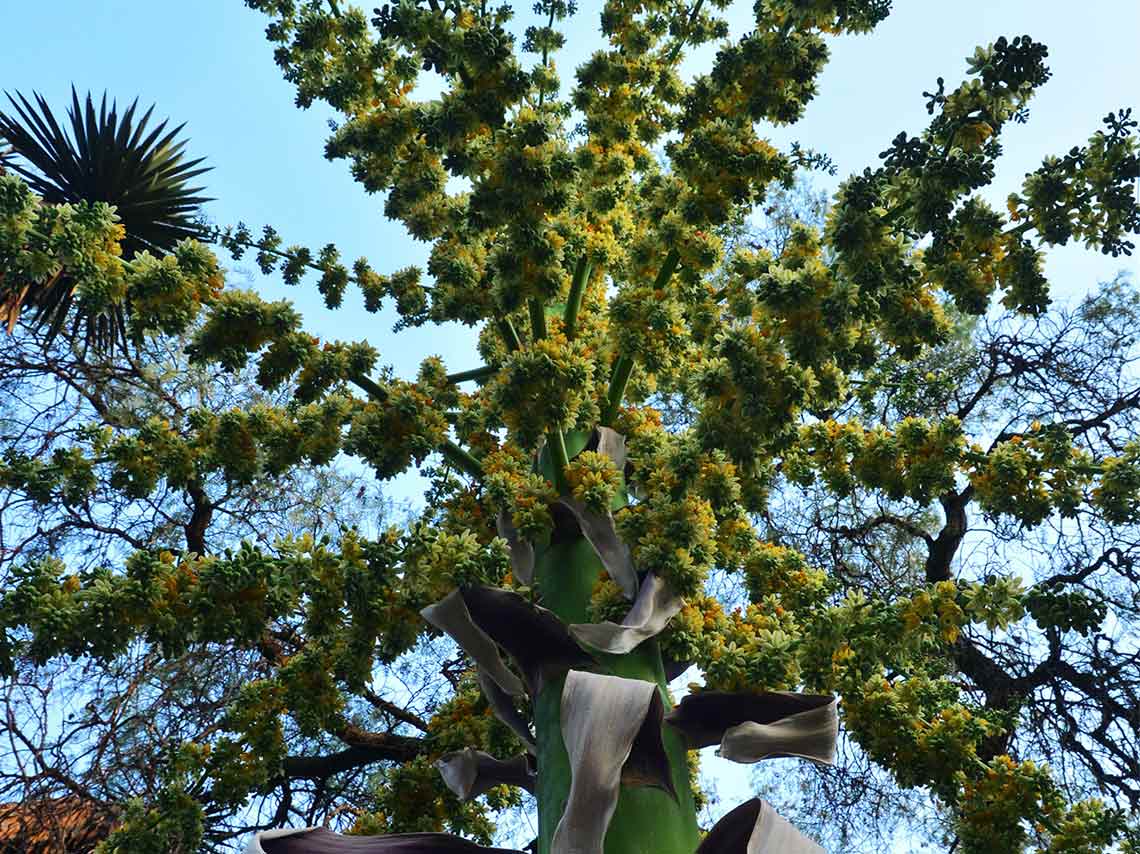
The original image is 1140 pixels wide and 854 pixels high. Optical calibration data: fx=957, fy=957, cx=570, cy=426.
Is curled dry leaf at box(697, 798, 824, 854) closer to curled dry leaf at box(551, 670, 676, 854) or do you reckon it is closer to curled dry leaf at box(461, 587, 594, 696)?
curled dry leaf at box(551, 670, 676, 854)

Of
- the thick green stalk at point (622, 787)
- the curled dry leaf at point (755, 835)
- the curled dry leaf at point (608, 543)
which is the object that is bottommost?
the curled dry leaf at point (755, 835)

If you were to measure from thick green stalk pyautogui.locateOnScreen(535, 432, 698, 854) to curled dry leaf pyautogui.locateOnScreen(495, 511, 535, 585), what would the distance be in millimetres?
83

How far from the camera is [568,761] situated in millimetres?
3277

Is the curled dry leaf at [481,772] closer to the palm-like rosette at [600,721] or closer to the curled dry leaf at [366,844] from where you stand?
the palm-like rosette at [600,721]

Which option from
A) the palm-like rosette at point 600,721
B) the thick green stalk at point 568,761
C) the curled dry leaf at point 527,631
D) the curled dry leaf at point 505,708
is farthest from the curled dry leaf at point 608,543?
the curled dry leaf at point 505,708

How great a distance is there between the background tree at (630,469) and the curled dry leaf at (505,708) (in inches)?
0.4

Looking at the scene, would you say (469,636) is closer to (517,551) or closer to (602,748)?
(517,551)

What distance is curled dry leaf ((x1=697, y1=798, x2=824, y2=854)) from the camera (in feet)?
9.51

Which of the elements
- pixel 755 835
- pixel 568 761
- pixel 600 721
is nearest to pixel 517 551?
pixel 568 761

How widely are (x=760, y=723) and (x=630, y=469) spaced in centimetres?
171

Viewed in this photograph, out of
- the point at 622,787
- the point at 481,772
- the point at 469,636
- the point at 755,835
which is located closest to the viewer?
the point at 755,835

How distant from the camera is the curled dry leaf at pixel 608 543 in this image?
12.3ft

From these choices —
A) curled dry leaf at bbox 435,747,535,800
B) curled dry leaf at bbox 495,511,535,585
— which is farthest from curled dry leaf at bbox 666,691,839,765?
curled dry leaf at bbox 495,511,535,585

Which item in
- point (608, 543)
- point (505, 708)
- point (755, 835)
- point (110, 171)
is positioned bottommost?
point (755, 835)
